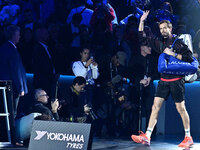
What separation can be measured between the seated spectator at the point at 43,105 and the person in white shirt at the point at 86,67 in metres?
0.96

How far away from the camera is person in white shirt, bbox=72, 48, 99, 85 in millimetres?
8875

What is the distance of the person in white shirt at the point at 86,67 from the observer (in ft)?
29.1

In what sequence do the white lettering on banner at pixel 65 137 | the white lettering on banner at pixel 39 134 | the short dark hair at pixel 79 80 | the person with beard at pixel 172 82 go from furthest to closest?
the short dark hair at pixel 79 80
the person with beard at pixel 172 82
the white lettering on banner at pixel 39 134
the white lettering on banner at pixel 65 137

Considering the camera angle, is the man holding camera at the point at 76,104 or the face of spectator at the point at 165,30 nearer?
the face of spectator at the point at 165,30

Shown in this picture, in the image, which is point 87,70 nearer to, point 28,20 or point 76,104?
point 76,104

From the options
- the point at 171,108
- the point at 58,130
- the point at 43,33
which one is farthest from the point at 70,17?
the point at 58,130

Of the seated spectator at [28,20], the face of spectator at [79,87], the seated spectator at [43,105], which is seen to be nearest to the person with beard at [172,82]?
the seated spectator at [43,105]

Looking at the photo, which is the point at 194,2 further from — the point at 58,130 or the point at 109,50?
the point at 58,130

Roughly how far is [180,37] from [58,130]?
3.55 m

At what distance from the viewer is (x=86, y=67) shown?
892 centimetres

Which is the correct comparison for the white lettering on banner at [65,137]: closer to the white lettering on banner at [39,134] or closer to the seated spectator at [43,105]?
the white lettering on banner at [39,134]

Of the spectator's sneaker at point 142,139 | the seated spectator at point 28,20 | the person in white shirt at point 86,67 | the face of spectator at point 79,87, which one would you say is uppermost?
the seated spectator at point 28,20

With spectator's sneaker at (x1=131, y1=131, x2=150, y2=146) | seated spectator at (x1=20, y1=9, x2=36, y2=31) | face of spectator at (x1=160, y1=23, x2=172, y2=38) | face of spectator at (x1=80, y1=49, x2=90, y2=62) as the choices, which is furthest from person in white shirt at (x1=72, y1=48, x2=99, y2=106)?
face of spectator at (x1=160, y1=23, x2=172, y2=38)

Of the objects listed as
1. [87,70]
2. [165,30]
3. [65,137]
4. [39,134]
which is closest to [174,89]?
[165,30]
